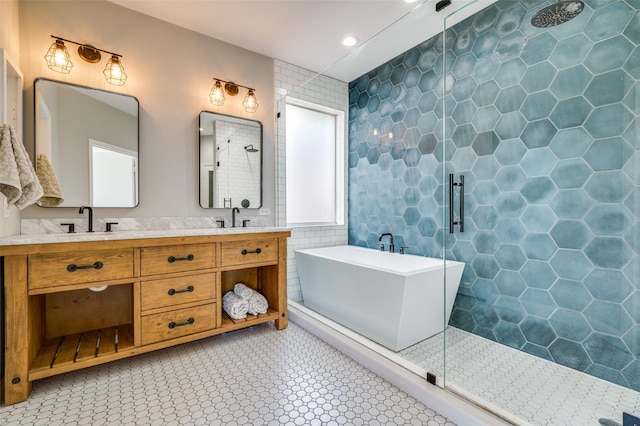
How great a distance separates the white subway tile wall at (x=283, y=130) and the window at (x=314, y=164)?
0.10 m

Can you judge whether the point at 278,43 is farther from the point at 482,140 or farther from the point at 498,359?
the point at 498,359

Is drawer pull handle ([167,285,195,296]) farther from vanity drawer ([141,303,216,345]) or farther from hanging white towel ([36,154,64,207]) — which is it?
hanging white towel ([36,154,64,207])

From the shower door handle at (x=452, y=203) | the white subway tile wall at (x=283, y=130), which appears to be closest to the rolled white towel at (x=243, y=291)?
the white subway tile wall at (x=283, y=130)

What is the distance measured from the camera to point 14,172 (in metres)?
1.47

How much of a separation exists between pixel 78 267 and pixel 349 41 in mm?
3028

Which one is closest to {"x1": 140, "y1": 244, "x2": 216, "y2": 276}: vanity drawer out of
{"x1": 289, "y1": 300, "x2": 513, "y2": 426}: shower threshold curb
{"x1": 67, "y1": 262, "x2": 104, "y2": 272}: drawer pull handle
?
{"x1": 67, "y1": 262, "x2": 104, "y2": 272}: drawer pull handle

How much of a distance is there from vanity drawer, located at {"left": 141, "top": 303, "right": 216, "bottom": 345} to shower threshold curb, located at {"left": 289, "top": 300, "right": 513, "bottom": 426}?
2.86 feet

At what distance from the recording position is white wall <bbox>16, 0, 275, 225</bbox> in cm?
217

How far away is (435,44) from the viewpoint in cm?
294

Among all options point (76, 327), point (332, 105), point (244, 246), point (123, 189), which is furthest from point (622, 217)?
point (76, 327)

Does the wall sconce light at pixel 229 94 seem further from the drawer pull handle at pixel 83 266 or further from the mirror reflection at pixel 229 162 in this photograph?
the drawer pull handle at pixel 83 266

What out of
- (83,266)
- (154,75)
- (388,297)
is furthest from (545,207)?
(154,75)

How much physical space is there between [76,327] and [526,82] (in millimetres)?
3889

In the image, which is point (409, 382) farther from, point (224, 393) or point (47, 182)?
point (47, 182)
